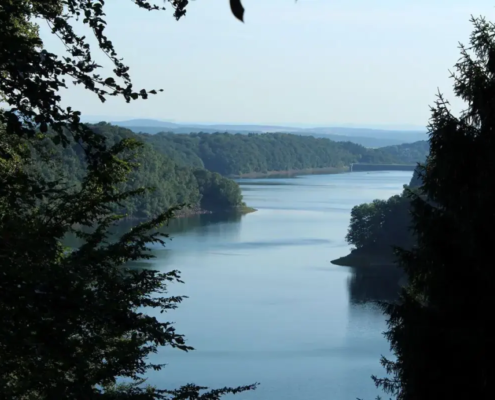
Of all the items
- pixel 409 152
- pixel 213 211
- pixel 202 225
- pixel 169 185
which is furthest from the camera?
pixel 409 152

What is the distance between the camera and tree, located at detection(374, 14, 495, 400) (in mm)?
5680

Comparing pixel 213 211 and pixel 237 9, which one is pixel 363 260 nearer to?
pixel 213 211

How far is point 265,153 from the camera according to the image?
117812mm

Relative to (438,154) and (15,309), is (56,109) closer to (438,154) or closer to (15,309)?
(15,309)

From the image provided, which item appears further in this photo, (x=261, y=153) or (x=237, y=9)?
(x=261, y=153)

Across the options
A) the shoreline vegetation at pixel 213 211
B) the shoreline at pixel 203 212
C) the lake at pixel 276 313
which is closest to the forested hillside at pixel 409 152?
the shoreline vegetation at pixel 213 211

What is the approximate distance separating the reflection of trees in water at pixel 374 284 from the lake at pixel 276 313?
57 millimetres

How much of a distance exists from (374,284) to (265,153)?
85719mm

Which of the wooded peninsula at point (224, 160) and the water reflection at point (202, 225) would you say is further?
the wooded peninsula at point (224, 160)

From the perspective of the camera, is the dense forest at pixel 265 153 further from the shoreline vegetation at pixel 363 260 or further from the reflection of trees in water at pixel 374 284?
the reflection of trees in water at pixel 374 284

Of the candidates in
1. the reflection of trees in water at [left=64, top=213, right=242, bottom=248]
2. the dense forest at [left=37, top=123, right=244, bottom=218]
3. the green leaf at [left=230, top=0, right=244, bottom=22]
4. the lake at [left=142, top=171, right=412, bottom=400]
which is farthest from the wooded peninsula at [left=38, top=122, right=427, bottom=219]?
the green leaf at [left=230, top=0, right=244, bottom=22]

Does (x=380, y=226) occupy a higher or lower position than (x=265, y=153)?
lower

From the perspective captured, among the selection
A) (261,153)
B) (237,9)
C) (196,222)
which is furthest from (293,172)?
(237,9)

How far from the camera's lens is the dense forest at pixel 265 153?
110 m
